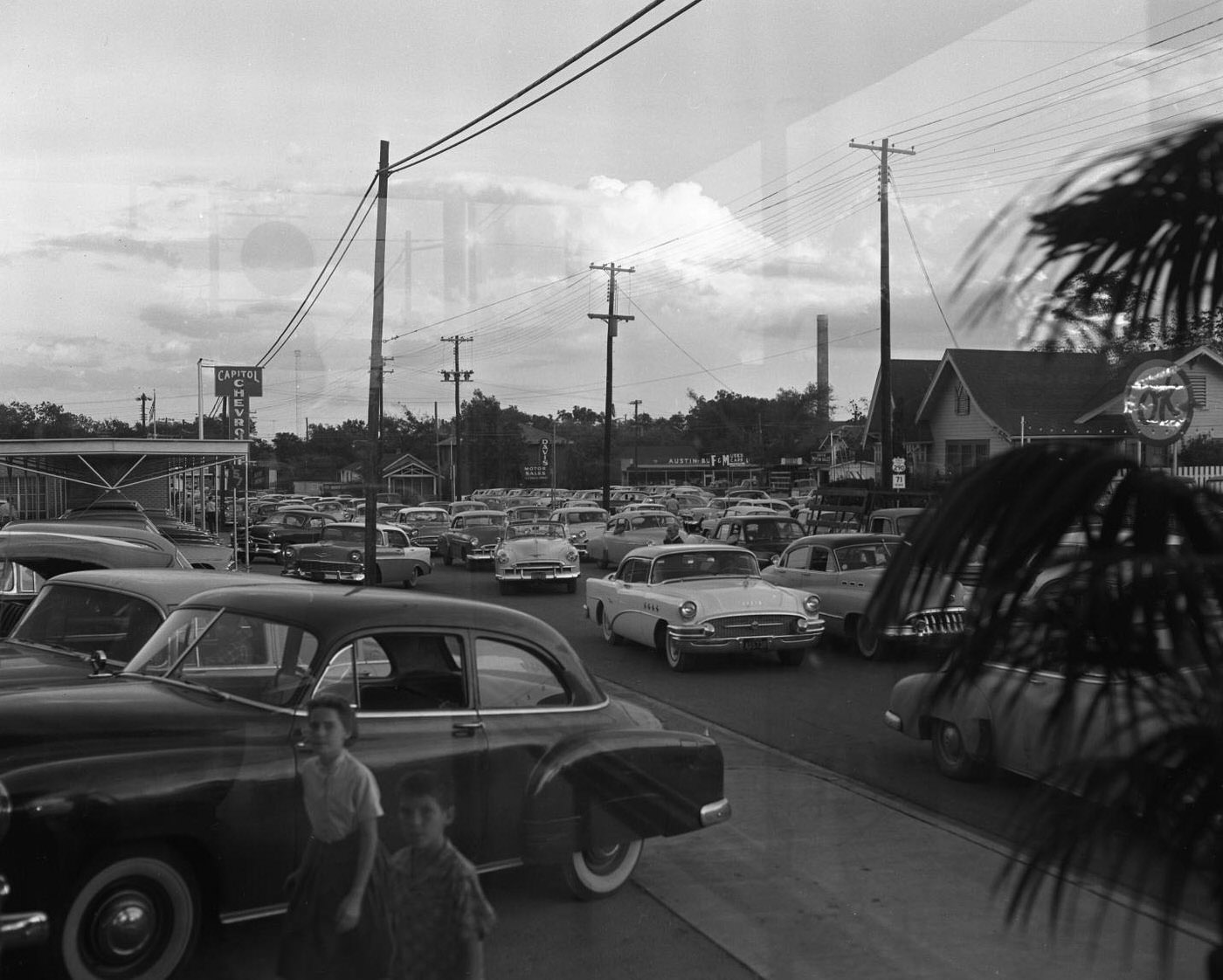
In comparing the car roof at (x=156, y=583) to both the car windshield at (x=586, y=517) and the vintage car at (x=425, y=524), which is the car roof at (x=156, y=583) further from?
the car windshield at (x=586, y=517)

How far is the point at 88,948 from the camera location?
3451 millimetres

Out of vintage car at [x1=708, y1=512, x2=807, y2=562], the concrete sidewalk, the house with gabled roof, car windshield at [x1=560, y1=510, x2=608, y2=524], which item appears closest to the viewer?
the house with gabled roof

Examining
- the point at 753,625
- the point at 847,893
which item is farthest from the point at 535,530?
the point at 847,893

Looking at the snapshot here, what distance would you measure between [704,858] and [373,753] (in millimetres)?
2351

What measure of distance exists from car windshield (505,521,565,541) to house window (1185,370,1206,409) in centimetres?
2124

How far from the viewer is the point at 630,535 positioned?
25.6 meters

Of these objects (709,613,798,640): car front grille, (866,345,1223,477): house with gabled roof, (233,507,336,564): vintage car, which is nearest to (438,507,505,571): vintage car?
(233,507,336,564): vintage car

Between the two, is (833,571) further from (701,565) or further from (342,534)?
(342,534)

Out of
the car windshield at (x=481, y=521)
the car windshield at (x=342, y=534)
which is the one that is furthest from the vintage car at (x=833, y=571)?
the car windshield at (x=481, y=521)

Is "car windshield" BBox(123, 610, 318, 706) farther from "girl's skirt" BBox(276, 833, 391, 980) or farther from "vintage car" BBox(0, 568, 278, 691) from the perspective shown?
"vintage car" BBox(0, 568, 278, 691)

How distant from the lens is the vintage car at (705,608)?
11945mm

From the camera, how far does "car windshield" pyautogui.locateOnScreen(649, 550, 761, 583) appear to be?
13.4 m

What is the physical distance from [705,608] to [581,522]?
1829 centimetres

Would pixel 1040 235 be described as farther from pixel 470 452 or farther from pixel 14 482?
pixel 470 452
